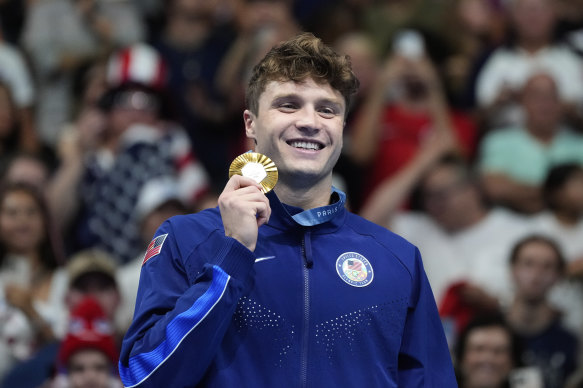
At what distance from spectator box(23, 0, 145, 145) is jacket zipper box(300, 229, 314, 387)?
253 inches

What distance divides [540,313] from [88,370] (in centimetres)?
286

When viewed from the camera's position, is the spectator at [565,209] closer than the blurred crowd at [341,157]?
No

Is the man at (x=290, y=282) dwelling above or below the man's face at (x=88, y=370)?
above

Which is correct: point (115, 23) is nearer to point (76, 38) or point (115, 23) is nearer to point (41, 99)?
point (76, 38)

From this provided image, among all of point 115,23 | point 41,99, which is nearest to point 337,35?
point 115,23

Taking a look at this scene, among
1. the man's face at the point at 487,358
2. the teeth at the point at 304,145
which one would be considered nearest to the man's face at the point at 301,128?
the teeth at the point at 304,145

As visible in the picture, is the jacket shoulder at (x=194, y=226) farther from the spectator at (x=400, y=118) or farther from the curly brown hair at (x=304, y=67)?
the spectator at (x=400, y=118)

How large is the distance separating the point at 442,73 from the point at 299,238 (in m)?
6.34

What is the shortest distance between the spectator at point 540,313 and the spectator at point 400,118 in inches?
60.9

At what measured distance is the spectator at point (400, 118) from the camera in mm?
8281

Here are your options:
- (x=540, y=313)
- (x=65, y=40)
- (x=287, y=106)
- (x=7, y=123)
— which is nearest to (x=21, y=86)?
(x=65, y=40)

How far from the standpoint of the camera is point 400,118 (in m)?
8.44

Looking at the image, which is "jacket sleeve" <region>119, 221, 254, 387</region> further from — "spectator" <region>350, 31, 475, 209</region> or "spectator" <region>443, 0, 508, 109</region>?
"spectator" <region>443, 0, 508, 109</region>

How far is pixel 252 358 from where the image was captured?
2.96 m
